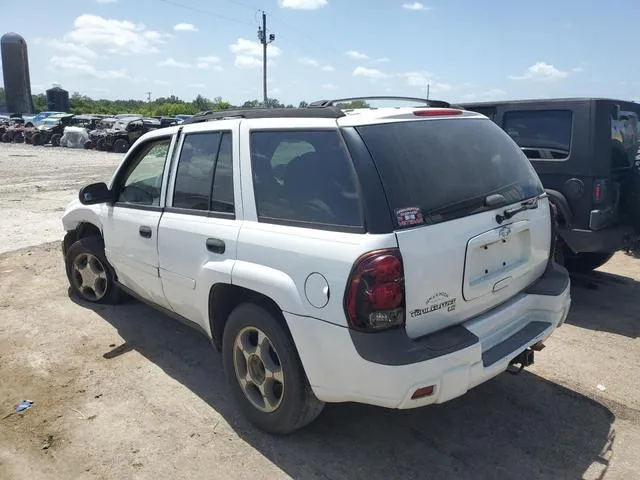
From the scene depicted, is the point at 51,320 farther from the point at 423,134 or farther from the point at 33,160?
the point at 33,160

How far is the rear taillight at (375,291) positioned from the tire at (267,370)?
1.73 ft

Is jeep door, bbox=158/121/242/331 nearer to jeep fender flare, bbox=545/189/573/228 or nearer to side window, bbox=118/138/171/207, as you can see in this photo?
side window, bbox=118/138/171/207

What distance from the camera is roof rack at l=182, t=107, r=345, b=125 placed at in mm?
2889

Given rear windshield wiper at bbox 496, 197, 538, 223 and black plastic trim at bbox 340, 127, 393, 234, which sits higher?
black plastic trim at bbox 340, 127, 393, 234

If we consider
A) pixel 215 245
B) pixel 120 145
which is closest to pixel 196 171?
pixel 215 245

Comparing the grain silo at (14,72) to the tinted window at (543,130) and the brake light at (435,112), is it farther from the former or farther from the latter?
the brake light at (435,112)

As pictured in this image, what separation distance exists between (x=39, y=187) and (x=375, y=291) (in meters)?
14.9

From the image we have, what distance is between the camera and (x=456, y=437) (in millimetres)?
3098

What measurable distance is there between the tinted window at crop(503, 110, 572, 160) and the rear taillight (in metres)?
3.72

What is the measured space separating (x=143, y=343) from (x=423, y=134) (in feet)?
9.66

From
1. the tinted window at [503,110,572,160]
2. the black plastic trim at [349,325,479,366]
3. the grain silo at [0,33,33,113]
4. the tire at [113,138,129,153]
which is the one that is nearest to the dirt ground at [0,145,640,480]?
the black plastic trim at [349,325,479,366]

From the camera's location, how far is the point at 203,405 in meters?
3.49

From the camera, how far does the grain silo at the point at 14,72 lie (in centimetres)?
6488

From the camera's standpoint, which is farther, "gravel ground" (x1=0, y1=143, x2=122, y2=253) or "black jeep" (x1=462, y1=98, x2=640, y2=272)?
"gravel ground" (x1=0, y1=143, x2=122, y2=253)
